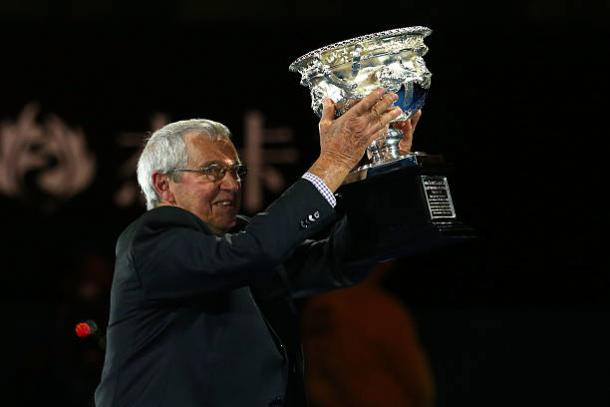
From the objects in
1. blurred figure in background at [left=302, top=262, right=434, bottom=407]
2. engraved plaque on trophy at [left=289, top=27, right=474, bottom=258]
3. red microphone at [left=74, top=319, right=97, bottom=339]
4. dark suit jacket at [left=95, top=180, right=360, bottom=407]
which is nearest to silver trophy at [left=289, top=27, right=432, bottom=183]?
engraved plaque on trophy at [left=289, top=27, right=474, bottom=258]

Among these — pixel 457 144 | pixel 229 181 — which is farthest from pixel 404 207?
pixel 457 144

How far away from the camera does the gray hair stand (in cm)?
229

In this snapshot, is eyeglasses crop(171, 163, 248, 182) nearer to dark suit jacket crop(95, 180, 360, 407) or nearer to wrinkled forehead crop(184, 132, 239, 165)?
wrinkled forehead crop(184, 132, 239, 165)

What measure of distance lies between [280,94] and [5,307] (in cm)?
144

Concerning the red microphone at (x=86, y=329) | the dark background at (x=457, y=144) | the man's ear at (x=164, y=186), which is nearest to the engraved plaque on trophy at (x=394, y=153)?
the man's ear at (x=164, y=186)

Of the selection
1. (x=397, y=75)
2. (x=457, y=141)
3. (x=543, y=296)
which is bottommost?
(x=543, y=296)

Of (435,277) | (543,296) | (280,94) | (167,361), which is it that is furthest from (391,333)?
(167,361)

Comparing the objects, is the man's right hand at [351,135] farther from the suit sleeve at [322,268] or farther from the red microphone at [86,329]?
the red microphone at [86,329]

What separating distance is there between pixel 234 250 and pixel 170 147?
354 millimetres

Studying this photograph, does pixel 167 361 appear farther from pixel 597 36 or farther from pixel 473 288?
pixel 597 36

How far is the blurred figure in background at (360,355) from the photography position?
3928 millimetres

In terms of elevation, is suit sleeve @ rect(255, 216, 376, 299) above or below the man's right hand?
below

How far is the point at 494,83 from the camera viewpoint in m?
4.52

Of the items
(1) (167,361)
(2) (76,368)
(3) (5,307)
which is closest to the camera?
(1) (167,361)
